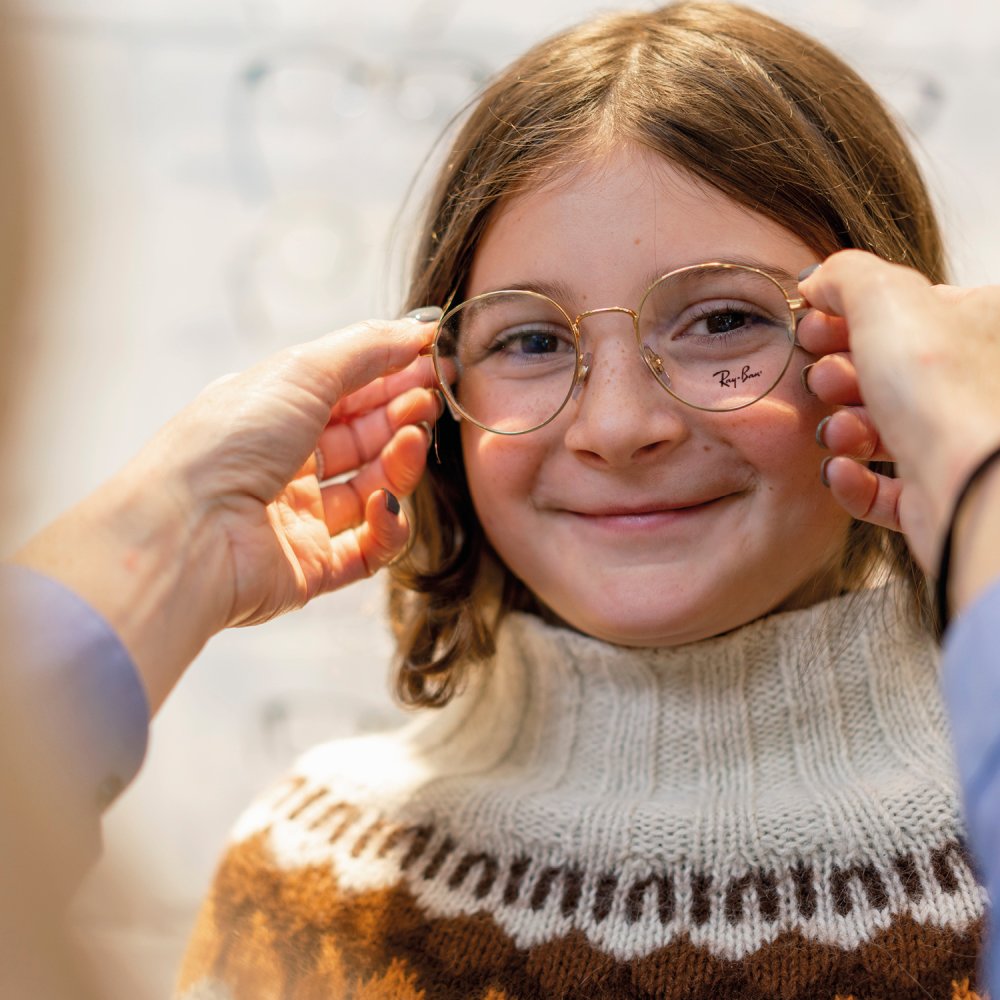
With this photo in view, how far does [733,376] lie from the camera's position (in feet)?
3.73

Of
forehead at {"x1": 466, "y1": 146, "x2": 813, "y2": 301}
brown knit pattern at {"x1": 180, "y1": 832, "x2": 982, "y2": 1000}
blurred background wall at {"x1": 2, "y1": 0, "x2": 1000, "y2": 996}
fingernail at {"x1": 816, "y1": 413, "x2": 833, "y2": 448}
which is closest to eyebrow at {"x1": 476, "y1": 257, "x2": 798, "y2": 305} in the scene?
forehead at {"x1": 466, "y1": 146, "x2": 813, "y2": 301}

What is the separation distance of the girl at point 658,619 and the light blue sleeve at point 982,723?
384 millimetres

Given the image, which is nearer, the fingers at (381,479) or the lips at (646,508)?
the lips at (646,508)

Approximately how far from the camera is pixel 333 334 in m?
1.24

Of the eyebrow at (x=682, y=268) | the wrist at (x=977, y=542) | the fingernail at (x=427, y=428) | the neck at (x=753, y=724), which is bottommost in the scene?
the neck at (x=753, y=724)

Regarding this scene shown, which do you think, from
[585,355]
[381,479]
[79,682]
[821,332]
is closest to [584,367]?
[585,355]

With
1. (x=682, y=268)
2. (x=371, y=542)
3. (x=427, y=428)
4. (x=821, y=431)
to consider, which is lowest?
(x=371, y=542)

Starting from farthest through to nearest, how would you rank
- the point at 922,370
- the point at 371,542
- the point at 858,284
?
the point at 371,542 < the point at 858,284 < the point at 922,370

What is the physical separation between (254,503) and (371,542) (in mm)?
210

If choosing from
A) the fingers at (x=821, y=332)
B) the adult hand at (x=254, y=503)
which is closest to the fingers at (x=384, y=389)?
the adult hand at (x=254, y=503)

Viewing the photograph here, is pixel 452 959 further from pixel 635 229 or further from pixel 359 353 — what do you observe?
pixel 635 229

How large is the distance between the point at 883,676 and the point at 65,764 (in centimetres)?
83

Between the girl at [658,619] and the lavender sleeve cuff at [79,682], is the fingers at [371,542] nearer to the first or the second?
the girl at [658,619]

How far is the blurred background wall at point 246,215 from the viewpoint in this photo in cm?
187
